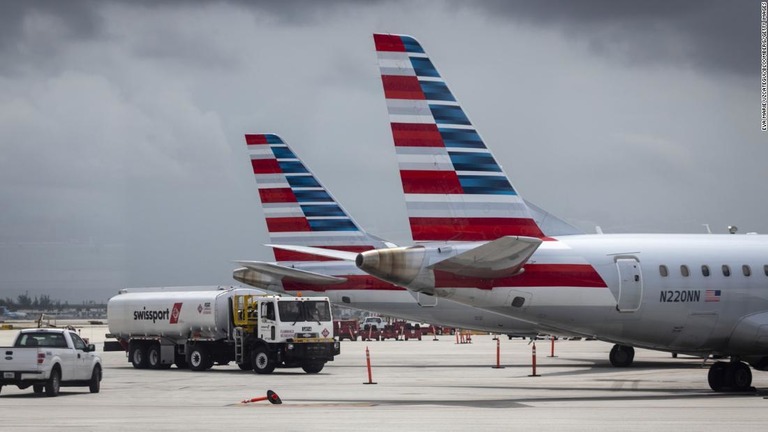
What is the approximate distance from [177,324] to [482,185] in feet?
79.9

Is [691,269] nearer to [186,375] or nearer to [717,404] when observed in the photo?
[717,404]

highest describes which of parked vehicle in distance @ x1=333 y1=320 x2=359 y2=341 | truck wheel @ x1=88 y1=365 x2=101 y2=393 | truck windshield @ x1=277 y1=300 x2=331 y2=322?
truck windshield @ x1=277 y1=300 x2=331 y2=322

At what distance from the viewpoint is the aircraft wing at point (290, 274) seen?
2023 inches

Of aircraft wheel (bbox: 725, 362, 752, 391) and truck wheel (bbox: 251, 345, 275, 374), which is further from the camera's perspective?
truck wheel (bbox: 251, 345, 275, 374)

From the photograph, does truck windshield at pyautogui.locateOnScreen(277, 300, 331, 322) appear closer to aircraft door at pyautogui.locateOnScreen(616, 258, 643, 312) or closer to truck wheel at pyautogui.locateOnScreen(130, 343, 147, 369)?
truck wheel at pyautogui.locateOnScreen(130, 343, 147, 369)

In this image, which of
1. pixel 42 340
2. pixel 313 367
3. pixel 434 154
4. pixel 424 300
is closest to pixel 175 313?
pixel 313 367

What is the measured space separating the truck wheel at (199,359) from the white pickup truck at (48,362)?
579 inches

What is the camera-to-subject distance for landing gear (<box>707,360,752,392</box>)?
36344 mm

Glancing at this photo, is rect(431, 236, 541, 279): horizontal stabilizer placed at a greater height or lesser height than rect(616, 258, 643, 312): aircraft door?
greater

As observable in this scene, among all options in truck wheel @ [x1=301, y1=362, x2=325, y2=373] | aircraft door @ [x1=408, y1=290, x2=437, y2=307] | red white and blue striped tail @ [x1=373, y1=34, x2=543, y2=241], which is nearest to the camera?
red white and blue striped tail @ [x1=373, y1=34, x2=543, y2=241]

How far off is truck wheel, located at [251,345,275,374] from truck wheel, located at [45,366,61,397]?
14.6m

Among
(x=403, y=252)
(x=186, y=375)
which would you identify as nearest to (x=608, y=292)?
(x=403, y=252)

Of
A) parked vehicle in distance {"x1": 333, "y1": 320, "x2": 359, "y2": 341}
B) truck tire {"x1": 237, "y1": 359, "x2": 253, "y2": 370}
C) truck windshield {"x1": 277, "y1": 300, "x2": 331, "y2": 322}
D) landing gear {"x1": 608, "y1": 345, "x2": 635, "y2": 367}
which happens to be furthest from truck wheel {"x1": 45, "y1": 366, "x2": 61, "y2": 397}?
parked vehicle in distance {"x1": 333, "y1": 320, "x2": 359, "y2": 341}

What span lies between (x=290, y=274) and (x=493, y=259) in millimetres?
22288
